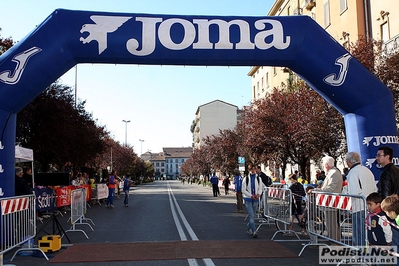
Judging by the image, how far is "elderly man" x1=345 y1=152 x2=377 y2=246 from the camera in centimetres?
710

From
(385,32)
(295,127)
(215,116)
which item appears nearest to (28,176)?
(295,127)

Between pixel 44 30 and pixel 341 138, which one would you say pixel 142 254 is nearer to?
pixel 44 30

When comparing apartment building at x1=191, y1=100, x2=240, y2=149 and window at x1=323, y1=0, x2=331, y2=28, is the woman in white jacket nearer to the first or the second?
window at x1=323, y1=0, x2=331, y2=28

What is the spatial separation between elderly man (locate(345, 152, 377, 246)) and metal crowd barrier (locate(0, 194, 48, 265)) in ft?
19.9

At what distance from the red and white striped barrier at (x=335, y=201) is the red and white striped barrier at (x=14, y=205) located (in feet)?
20.1

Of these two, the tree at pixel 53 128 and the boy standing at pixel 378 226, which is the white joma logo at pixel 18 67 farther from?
the tree at pixel 53 128

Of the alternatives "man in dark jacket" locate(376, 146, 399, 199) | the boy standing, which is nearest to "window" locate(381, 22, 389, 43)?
"man in dark jacket" locate(376, 146, 399, 199)

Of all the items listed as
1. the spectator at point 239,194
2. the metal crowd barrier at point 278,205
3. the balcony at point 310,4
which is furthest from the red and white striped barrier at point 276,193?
the balcony at point 310,4

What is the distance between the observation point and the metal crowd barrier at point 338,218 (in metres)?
7.17

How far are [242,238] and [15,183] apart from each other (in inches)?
244

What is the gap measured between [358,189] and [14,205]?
6.58 m

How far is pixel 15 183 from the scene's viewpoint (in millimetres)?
11391

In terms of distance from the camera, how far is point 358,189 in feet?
25.0

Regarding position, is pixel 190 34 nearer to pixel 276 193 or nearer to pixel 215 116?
pixel 276 193
